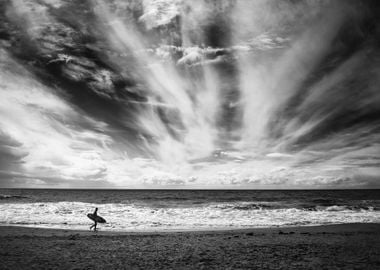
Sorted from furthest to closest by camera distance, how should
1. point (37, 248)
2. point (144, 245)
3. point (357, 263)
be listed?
1. point (144, 245)
2. point (37, 248)
3. point (357, 263)

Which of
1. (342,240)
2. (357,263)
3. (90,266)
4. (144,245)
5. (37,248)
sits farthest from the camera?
(342,240)

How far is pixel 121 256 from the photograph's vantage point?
295 inches

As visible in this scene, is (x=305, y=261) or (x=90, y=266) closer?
(x=90, y=266)

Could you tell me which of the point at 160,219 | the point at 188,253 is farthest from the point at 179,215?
the point at 188,253

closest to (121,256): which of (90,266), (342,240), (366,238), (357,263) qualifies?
(90,266)

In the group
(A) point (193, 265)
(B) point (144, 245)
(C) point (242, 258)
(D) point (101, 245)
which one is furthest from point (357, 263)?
(D) point (101, 245)

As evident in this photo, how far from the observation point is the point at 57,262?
6703 millimetres

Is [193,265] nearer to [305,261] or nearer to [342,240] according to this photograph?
[305,261]

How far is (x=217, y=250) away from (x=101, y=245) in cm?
420

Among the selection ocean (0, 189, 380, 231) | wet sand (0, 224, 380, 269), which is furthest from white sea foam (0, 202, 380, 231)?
wet sand (0, 224, 380, 269)

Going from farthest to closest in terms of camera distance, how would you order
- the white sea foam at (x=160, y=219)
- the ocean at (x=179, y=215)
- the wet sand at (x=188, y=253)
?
the ocean at (x=179, y=215) < the white sea foam at (x=160, y=219) < the wet sand at (x=188, y=253)

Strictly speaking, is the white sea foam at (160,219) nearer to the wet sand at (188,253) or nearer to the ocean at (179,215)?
the ocean at (179,215)

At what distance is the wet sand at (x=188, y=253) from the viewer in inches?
262

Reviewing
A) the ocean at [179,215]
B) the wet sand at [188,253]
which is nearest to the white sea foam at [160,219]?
the ocean at [179,215]
